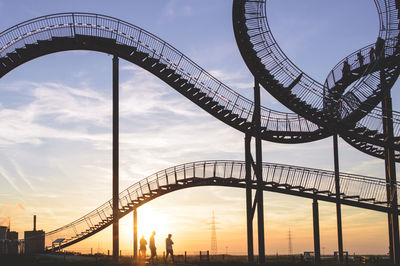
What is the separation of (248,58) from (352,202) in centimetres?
1024

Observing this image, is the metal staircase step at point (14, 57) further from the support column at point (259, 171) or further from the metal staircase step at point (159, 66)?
the support column at point (259, 171)

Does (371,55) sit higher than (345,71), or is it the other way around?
Answer: (371,55)

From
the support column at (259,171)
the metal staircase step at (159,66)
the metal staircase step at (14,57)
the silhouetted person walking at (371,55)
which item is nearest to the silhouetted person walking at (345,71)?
the silhouetted person walking at (371,55)

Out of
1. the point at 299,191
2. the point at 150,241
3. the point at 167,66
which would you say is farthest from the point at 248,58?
the point at 150,241

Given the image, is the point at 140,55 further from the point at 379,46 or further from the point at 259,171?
the point at 379,46

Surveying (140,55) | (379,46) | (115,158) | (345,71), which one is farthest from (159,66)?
(379,46)

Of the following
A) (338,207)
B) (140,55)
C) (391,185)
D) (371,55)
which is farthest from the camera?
(338,207)

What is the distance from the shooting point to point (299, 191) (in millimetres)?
32219

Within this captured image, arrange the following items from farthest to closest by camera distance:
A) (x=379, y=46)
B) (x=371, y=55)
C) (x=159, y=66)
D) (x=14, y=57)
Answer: (x=371, y=55) < (x=159, y=66) < (x=14, y=57) < (x=379, y=46)

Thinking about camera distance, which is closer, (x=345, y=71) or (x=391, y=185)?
(x=391, y=185)

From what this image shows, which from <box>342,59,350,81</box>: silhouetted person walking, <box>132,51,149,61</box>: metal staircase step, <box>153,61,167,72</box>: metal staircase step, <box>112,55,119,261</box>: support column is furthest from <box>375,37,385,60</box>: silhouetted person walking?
<box>112,55,119,261</box>: support column

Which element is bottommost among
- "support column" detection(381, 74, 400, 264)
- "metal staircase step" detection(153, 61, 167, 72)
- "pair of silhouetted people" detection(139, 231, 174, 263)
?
"pair of silhouetted people" detection(139, 231, 174, 263)

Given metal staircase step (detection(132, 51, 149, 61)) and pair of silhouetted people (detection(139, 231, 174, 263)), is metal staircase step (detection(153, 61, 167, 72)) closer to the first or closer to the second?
metal staircase step (detection(132, 51, 149, 61))

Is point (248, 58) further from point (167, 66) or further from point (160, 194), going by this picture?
point (160, 194)
